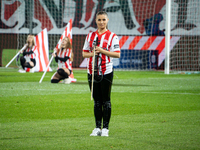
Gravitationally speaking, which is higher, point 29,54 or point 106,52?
point 106,52

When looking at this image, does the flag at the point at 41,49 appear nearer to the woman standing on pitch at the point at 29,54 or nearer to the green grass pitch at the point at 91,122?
the woman standing on pitch at the point at 29,54

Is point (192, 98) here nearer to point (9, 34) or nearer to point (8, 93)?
point (8, 93)

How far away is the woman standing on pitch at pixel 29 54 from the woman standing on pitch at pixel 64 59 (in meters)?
5.65

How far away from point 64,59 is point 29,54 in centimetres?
619

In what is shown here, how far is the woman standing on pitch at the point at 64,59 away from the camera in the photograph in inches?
510

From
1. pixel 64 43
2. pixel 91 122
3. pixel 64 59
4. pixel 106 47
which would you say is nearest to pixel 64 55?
pixel 64 59

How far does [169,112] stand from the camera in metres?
6.99

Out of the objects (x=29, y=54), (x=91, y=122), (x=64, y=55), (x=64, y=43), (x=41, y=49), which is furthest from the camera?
(x=41, y=49)

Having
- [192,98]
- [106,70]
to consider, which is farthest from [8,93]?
[106,70]

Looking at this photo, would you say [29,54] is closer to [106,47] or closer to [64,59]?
[64,59]

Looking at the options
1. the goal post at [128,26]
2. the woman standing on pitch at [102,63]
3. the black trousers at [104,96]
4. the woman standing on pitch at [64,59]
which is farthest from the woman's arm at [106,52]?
the goal post at [128,26]

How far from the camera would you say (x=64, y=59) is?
42.5 ft

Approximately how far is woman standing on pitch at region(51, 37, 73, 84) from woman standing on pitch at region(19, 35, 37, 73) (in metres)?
5.65

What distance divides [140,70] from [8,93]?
13292 mm
